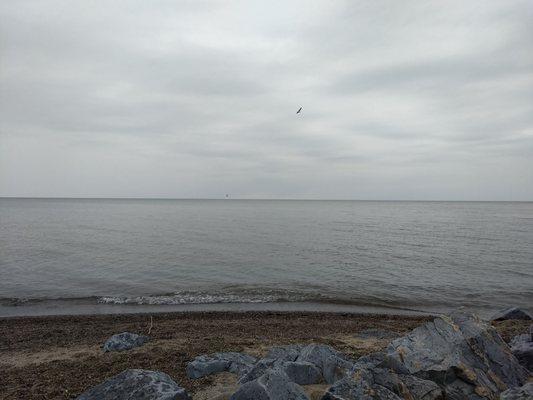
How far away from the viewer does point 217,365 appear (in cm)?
975

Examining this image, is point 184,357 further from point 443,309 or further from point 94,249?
point 94,249

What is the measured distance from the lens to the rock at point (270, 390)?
6113mm

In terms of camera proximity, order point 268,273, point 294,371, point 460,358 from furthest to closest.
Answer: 1. point 268,273
2. point 294,371
3. point 460,358

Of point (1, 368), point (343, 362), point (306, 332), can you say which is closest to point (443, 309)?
point (306, 332)

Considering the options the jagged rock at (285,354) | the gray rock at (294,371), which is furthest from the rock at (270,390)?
the jagged rock at (285,354)

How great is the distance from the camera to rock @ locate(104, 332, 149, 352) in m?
12.5

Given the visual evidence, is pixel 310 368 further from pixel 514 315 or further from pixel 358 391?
pixel 514 315

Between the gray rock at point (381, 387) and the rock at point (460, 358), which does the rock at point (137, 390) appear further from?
the rock at point (460, 358)

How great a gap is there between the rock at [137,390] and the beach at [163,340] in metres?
1.81

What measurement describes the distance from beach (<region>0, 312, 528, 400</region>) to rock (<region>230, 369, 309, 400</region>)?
1329 millimetres

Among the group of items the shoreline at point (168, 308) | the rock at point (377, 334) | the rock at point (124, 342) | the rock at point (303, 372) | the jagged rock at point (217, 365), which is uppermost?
the rock at point (303, 372)

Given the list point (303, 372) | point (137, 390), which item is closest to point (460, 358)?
point (303, 372)

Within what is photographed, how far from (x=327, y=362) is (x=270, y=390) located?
9.11 feet

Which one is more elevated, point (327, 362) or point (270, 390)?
point (270, 390)
